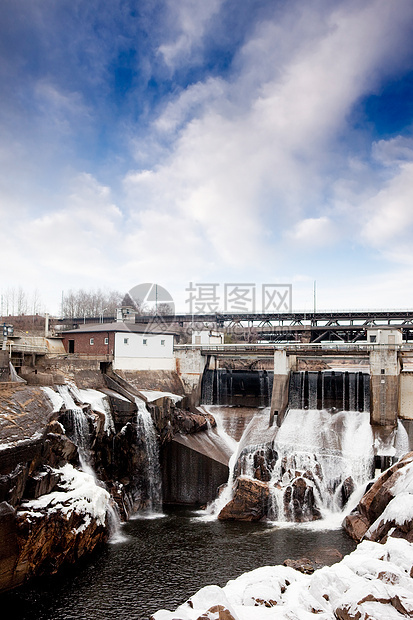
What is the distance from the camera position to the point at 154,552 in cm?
1850

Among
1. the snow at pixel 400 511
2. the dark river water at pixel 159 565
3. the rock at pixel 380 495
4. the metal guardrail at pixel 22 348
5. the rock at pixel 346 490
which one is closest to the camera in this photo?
the dark river water at pixel 159 565

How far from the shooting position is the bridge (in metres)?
47.2

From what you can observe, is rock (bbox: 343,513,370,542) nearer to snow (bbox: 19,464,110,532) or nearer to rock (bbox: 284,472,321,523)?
rock (bbox: 284,472,321,523)

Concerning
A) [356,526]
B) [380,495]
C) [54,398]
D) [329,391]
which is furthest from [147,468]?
[329,391]

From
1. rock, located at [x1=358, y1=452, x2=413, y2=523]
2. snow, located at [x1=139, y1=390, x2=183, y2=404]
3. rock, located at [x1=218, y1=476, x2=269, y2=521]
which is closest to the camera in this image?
rock, located at [x1=358, y1=452, x2=413, y2=523]

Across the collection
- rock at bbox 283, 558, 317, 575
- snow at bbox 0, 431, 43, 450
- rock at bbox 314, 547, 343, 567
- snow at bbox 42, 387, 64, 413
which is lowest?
rock at bbox 314, 547, 343, 567

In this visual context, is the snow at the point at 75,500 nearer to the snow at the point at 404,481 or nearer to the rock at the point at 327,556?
the rock at the point at 327,556

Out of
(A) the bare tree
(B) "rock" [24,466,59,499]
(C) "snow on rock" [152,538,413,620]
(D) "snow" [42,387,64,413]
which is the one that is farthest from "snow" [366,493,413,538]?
(A) the bare tree

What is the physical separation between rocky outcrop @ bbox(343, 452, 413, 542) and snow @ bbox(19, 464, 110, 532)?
1145 centimetres

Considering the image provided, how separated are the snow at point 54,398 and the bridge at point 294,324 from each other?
16.8 meters

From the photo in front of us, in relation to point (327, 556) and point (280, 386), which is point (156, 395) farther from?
point (327, 556)

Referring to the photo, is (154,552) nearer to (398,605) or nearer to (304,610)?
(304,610)

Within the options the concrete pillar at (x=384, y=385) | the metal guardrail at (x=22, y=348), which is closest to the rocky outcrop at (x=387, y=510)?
the concrete pillar at (x=384, y=385)

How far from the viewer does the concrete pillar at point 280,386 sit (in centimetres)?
3192
